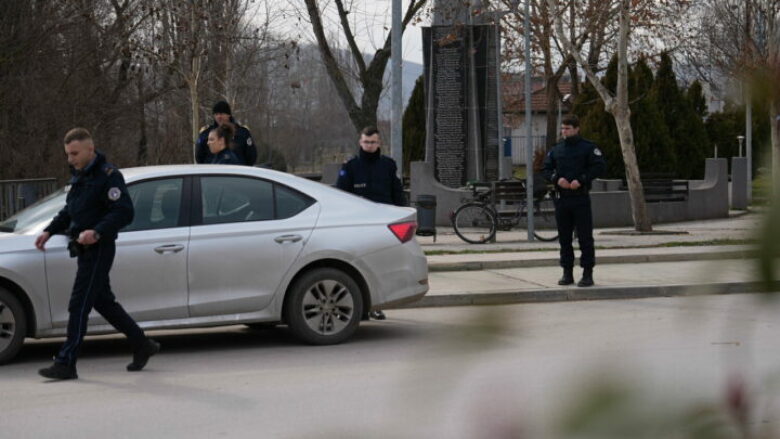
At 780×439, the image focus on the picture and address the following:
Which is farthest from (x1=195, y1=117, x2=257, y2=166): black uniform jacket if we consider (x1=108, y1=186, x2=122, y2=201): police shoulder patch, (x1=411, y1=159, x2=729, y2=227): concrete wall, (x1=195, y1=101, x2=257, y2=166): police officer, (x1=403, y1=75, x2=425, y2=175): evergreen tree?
(x1=403, y1=75, x2=425, y2=175): evergreen tree

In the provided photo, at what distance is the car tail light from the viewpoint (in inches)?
372

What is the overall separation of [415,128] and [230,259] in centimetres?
3230

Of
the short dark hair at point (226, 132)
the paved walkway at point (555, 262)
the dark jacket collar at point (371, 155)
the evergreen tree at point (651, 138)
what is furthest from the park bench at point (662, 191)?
the short dark hair at point (226, 132)

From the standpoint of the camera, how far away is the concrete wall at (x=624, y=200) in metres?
23.8

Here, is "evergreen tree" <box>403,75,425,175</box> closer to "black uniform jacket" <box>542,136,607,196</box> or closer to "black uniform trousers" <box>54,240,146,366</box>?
"black uniform jacket" <box>542,136,607,196</box>

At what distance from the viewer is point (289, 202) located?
9.24 metres

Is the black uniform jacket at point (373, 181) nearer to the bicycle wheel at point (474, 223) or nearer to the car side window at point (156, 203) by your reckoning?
the car side window at point (156, 203)

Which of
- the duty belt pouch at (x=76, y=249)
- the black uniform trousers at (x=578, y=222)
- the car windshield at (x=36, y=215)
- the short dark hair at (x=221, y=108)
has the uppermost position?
the short dark hair at (x=221, y=108)

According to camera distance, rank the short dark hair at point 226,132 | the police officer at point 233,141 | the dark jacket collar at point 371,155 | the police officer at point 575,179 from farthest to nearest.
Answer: the police officer at point 575,179
the police officer at point 233,141
the short dark hair at point 226,132
the dark jacket collar at point 371,155

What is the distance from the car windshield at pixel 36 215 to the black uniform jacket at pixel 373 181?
8.32 ft

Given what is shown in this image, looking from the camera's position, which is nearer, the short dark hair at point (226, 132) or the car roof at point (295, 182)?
the car roof at point (295, 182)

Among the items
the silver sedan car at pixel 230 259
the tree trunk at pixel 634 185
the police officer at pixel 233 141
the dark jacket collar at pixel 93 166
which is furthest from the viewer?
the tree trunk at pixel 634 185

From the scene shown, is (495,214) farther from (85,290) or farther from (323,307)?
(85,290)

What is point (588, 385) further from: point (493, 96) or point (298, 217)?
point (493, 96)
